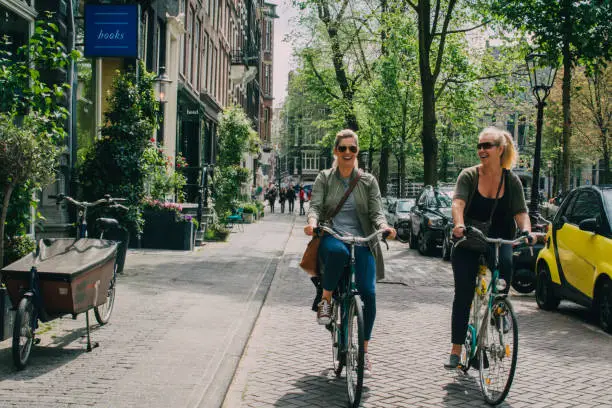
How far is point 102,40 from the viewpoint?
1160 cm

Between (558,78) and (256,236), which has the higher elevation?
(558,78)

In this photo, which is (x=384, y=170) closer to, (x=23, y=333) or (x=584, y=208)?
(x=584, y=208)

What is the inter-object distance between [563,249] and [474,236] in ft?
14.6

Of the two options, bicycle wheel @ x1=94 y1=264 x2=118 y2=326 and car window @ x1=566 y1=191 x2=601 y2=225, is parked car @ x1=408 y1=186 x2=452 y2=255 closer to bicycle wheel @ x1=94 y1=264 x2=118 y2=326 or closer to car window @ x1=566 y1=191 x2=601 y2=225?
car window @ x1=566 y1=191 x2=601 y2=225

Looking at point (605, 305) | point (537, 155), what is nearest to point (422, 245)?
point (537, 155)

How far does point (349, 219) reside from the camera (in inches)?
215

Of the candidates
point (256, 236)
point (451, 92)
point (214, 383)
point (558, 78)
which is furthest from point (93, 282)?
point (558, 78)

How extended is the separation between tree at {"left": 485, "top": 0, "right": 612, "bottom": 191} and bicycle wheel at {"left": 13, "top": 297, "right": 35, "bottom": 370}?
10.6 m

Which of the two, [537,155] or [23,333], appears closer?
[23,333]

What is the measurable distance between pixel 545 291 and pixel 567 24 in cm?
601

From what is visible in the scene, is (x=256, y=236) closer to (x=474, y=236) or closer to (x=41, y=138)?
(x=41, y=138)

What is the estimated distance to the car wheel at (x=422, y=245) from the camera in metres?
18.2

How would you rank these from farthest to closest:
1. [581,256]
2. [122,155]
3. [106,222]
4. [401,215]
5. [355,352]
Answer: [401,215] < [122,155] < [581,256] < [106,222] < [355,352]

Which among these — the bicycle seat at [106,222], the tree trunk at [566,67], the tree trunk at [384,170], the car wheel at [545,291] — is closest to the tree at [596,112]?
the tree trunk at [384,170]
